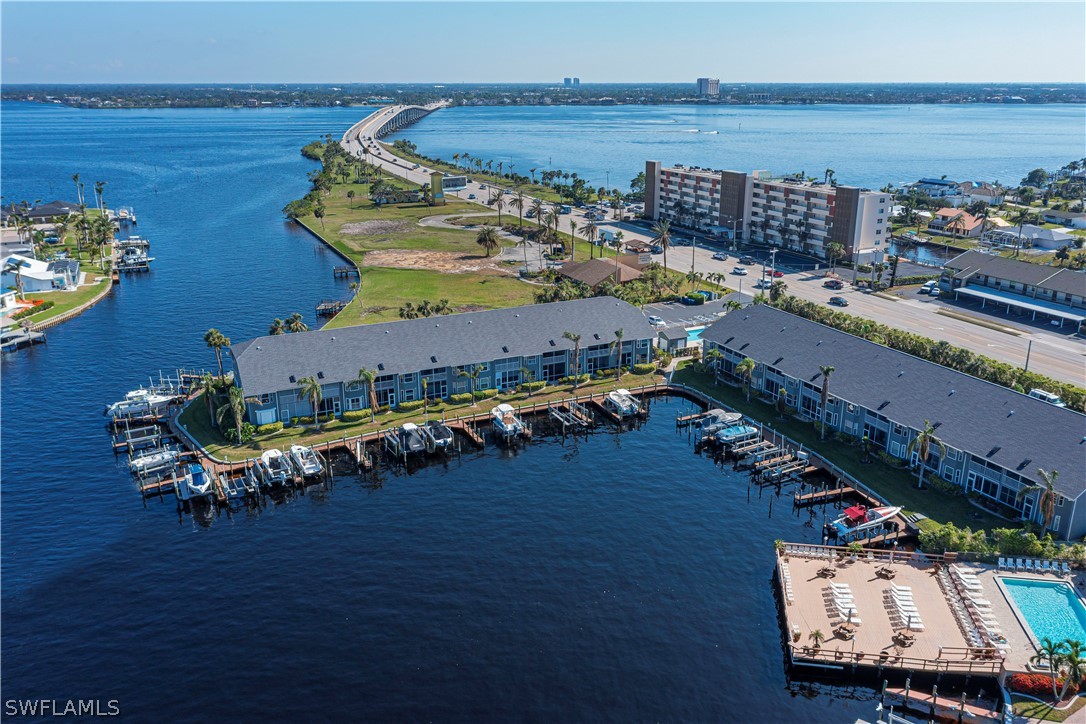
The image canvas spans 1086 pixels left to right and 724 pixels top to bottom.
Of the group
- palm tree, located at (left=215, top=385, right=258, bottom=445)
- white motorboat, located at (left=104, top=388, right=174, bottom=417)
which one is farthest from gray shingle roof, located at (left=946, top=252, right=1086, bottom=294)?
white motorboat, located at (left=104, top=388, right=174, bottom=417)

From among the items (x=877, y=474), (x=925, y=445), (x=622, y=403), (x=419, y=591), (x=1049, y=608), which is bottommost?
(x=419, y=591)

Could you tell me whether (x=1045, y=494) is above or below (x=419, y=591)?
above

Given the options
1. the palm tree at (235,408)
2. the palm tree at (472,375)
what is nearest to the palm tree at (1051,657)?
the palm tree at (472,375)

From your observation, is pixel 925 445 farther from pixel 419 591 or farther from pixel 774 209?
pixel 774 209

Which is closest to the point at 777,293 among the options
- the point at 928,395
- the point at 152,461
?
the point at 928,395

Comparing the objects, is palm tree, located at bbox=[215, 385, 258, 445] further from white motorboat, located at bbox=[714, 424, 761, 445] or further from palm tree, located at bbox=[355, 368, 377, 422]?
white motorboat, located at bbox=[714, 424, 761, 445]
